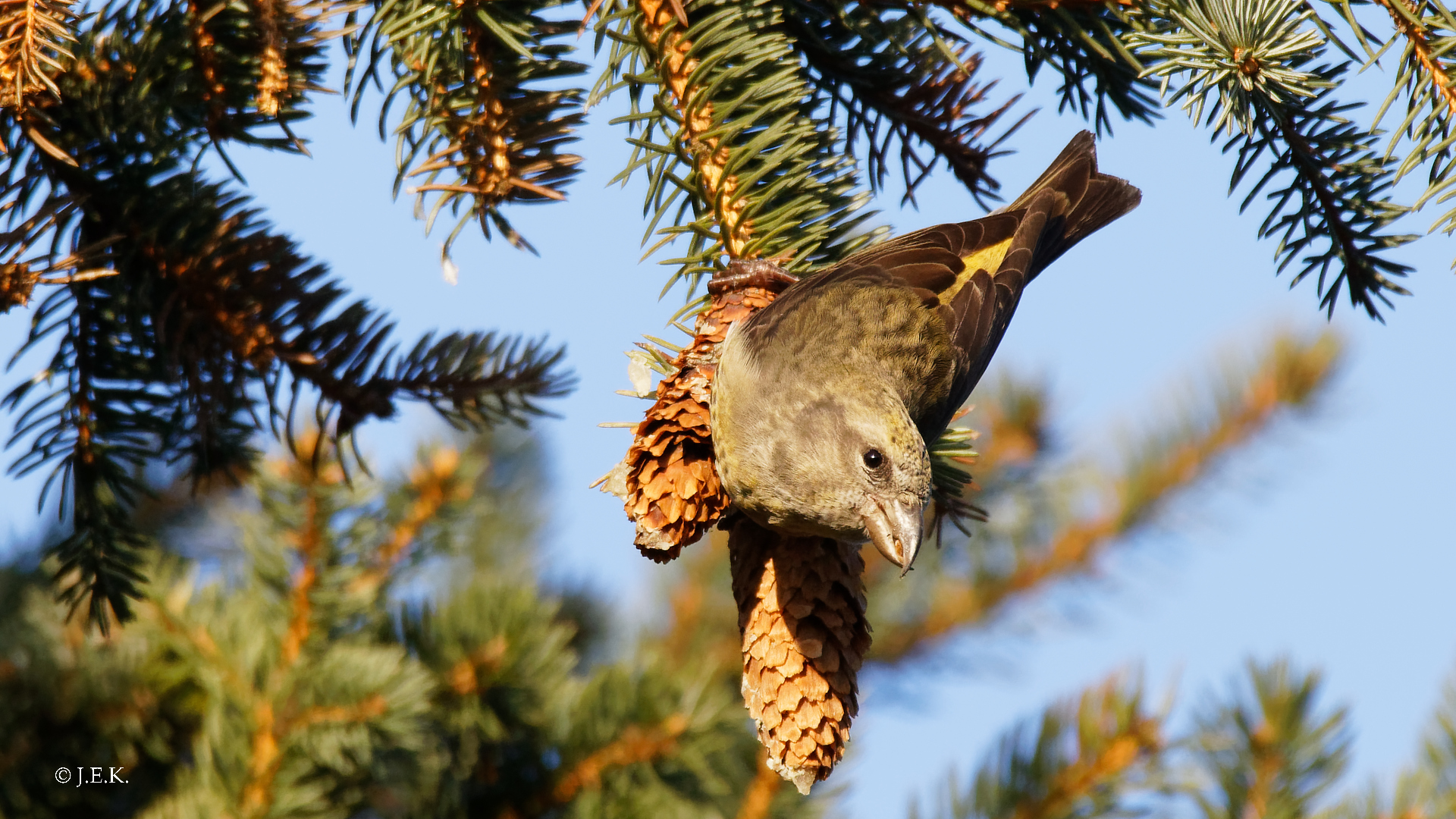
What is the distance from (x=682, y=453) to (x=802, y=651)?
1.25 ft

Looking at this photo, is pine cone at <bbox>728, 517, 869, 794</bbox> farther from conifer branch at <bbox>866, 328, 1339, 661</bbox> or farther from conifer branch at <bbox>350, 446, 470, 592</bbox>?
conifer branch at <bbox>866, 328, 1339, 661</bbox>

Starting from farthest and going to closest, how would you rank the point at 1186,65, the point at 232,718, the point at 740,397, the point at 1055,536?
the point at 1055,536, the point at 232,718, the point at 740,397, the point at 1186,65

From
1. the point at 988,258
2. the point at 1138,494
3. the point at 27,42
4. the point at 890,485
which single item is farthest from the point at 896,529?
the point at 1138,494

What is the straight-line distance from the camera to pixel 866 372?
8.20ft

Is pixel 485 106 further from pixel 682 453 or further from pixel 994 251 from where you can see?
pixel 994 251

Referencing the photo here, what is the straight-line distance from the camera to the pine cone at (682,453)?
5.69 ft

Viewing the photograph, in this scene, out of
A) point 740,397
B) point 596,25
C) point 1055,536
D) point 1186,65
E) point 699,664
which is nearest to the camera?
point 1186,65

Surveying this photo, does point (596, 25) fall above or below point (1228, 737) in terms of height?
above

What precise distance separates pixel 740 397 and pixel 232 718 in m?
1.28

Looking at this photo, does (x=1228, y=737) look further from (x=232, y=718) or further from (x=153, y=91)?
(x=153, y=91)

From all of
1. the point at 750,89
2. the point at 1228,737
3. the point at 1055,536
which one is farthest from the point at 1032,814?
the point at 750,89

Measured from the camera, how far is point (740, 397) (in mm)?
2174

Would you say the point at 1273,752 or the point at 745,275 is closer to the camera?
the point at 745,275

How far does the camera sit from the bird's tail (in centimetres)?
324
